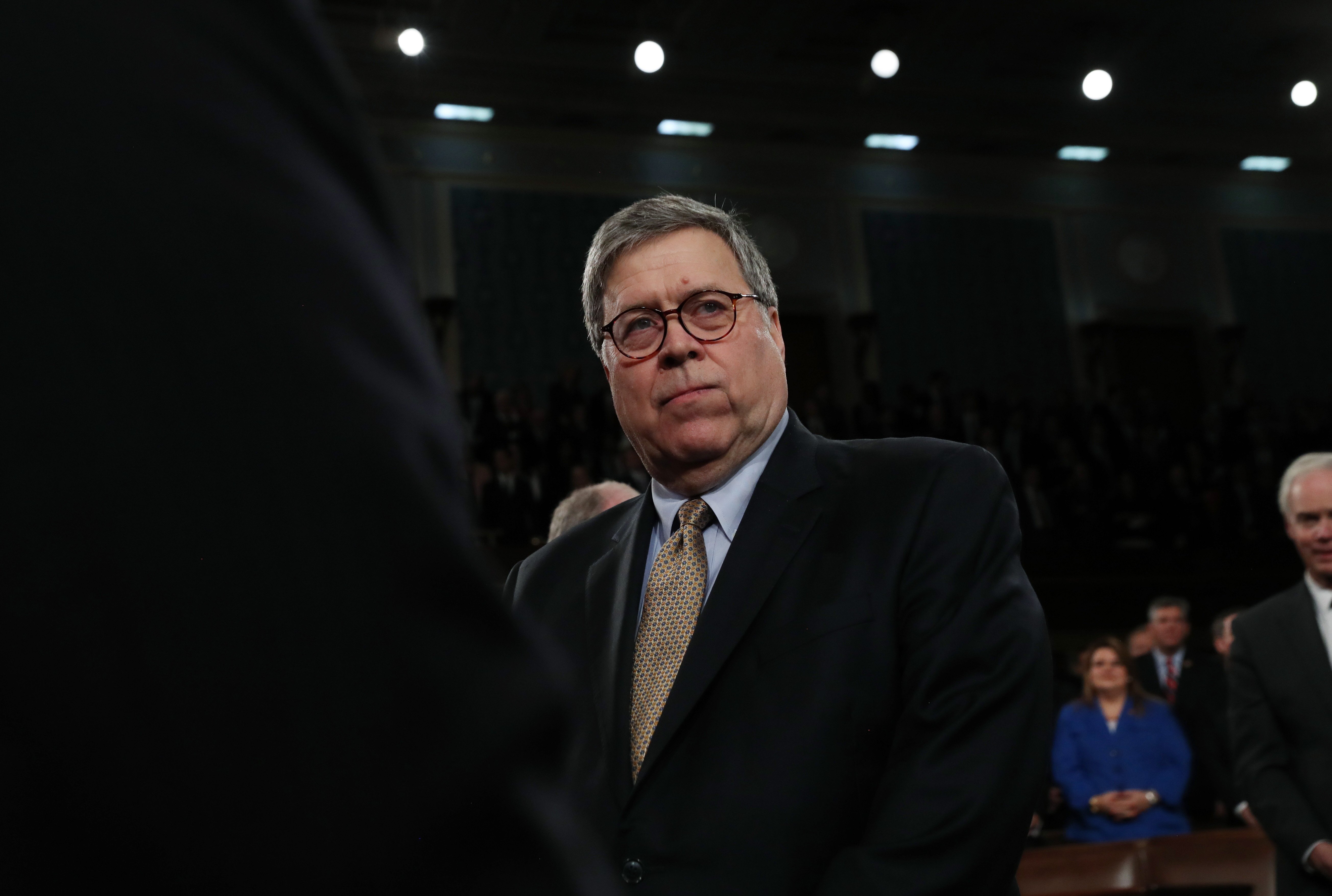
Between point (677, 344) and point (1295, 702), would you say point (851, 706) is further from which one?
point (1295, 702)

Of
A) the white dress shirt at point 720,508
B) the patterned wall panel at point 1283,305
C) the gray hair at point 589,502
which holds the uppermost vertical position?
the patterned wall panel at point 1283,305

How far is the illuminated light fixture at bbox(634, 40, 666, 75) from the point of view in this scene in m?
11.9

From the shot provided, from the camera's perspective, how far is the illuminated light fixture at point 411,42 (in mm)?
10883

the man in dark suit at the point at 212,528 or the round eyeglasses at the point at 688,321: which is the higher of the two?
the round eyeglasses at the point at 688,321

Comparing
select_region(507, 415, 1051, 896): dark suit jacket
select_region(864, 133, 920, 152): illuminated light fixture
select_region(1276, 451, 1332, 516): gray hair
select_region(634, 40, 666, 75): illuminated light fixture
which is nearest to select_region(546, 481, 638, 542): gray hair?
select_region(507, 415, 1051, 896): dark suit jacket

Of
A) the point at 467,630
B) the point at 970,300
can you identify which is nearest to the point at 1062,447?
the point at 970,300

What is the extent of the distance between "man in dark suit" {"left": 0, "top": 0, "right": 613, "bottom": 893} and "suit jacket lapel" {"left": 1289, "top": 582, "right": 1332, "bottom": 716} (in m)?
3.08

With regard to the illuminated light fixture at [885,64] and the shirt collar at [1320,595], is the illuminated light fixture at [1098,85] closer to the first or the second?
the illuminated light fixture at [885,64]

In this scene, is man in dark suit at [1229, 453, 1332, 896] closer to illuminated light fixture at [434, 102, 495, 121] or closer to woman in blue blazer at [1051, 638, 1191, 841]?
woman in blue blazer at [1051, 638, 1191, 841]

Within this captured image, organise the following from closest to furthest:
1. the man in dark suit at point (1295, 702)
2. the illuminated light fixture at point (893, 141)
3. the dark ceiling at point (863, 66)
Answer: the man in dark suit at point (1295, 702), the dark ceiling at point (863, 66), the illuminated light fixture at point (893, 141)

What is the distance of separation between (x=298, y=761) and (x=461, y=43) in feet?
43.8

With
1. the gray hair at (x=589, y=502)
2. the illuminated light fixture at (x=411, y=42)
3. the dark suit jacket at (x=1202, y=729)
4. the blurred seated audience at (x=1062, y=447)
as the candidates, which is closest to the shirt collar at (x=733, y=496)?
the gray hair at (x=589, y=502)

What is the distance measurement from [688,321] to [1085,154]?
612 inches

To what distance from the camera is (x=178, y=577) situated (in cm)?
37
